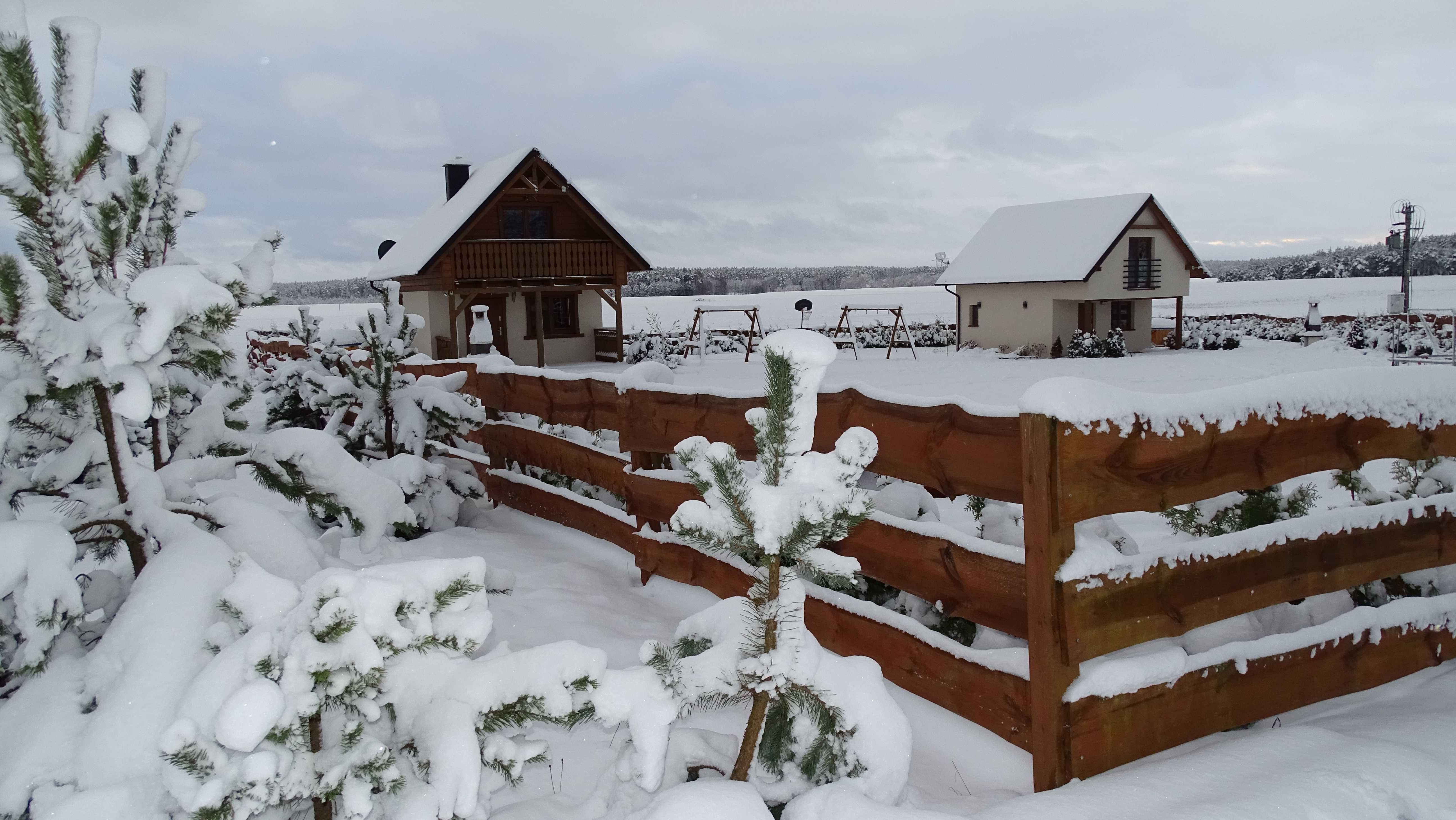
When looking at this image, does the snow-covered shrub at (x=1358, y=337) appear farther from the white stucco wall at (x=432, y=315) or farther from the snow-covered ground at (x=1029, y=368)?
the white stucco wall at (x=432, y=315)

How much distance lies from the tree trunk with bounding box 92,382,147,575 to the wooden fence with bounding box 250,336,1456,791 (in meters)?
2.21

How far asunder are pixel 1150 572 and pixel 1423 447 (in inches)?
55.4

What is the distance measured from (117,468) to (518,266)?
76.9ft

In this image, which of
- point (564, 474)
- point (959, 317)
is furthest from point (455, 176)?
point (564, 474)

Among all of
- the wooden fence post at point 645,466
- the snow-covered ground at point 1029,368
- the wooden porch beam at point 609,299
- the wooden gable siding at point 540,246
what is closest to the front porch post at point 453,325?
the wooden gable siding at point 540,246

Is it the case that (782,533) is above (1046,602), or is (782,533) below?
above

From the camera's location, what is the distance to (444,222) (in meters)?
25.6

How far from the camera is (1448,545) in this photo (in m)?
3.54

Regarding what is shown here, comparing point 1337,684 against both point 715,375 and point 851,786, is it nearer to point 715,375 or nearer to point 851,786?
point 851,786

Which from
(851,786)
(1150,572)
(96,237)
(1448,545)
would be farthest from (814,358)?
(1448,545)

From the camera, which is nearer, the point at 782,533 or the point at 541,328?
the point at 782,533

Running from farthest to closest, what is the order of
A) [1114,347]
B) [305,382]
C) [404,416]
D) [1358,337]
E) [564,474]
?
[1358,337] < [1114,347] < [305,382] < [404,416] < [564,474]

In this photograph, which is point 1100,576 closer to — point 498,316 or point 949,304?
point 498,316

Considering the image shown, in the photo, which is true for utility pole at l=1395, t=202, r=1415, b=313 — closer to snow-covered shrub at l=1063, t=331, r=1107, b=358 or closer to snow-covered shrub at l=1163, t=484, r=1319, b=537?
snow-covered shrub at l=1063, t=331, r=1107, b=358
